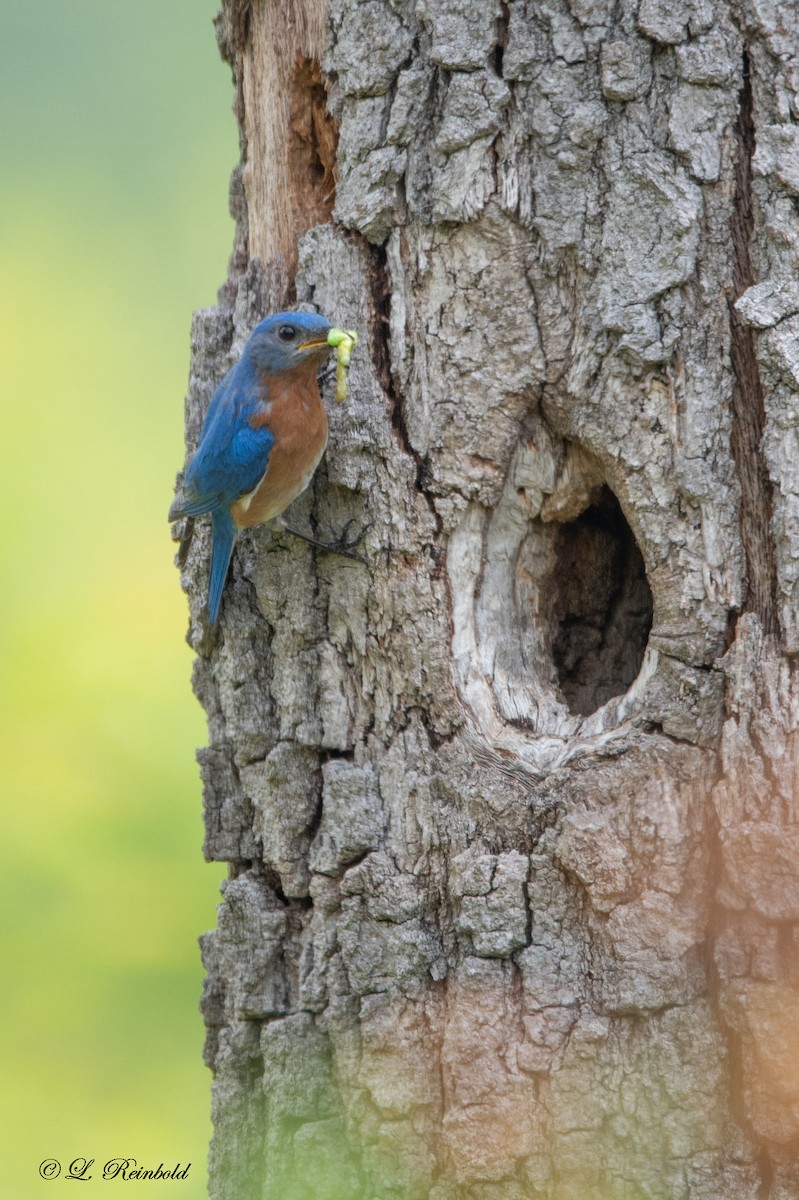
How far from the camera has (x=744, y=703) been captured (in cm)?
284

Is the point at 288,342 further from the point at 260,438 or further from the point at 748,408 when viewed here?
the point at 748,408

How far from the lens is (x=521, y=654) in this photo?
3312 mm

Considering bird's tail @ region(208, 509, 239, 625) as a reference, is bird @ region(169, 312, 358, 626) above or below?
above

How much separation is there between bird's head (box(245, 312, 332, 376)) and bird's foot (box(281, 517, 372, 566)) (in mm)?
439

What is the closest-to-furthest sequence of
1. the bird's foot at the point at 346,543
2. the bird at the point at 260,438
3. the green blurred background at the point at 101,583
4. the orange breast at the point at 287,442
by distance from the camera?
1. the bird's foot at the point at 346,543
2. the bird at the point at 260,438
3. the orange breast at the point at 287,442
4. the green blurred background at the point at 101,583

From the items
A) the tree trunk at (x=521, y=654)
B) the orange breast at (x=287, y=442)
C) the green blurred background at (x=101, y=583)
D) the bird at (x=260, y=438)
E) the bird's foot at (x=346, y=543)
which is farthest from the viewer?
the green blurred background at (x=101, y=583)

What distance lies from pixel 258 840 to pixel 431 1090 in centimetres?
78

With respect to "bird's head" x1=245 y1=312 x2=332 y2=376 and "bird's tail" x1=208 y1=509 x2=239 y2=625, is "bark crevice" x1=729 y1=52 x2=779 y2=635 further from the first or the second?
"bird's tail" x1=208 y1=509 x2=239 y2=625

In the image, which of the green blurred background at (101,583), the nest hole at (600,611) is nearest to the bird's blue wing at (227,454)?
the nest hole at (600,611)

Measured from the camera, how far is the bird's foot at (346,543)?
326 centimetres

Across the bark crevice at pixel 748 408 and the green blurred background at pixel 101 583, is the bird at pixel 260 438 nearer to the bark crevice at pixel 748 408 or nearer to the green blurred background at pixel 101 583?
the bark crevice at pixel 748 408

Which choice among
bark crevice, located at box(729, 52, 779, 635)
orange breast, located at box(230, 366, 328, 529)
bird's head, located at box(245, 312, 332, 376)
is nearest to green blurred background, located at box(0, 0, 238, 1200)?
orange breast, located at box(230, 366, 328, 529)

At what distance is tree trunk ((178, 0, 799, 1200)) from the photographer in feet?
9.21

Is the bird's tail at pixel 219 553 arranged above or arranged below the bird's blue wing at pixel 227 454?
below
